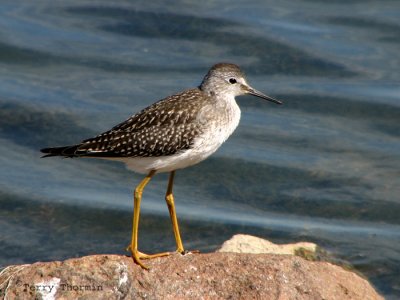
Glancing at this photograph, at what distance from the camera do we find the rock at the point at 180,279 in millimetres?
9000

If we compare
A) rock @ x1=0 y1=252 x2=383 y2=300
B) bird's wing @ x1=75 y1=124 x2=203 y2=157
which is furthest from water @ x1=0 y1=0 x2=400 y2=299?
rock @ x1=0 y1=252 x2=383 y2=300

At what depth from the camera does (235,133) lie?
1841cm

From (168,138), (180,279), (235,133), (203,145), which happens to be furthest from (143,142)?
(235,133)

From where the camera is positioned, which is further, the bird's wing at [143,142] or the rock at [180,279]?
the bird's wing at [143,142]

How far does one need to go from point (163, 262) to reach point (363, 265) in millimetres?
5507

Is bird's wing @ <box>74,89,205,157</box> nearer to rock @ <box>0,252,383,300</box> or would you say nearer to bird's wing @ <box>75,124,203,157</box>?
bird's wing @ <box>75,124,203,157</box>

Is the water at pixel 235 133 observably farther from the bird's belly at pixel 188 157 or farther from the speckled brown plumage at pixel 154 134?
the bird's belly at pixel 188 157

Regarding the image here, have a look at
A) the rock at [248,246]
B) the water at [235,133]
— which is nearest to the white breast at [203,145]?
the rock at [248,246]

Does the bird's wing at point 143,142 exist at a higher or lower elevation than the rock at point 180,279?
higher

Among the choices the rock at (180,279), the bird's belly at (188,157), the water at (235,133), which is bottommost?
the water at (235,133)

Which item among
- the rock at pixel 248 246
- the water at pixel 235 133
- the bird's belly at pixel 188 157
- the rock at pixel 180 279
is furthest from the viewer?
the water at pixel 235 133

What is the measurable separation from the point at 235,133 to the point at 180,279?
30.8ft

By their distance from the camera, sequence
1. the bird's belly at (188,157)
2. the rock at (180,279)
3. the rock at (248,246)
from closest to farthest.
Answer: the rock at (180,279) → the bird's belly at (188,157) → the rock at (248,246)

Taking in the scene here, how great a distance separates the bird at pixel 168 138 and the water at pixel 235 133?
3.99m
